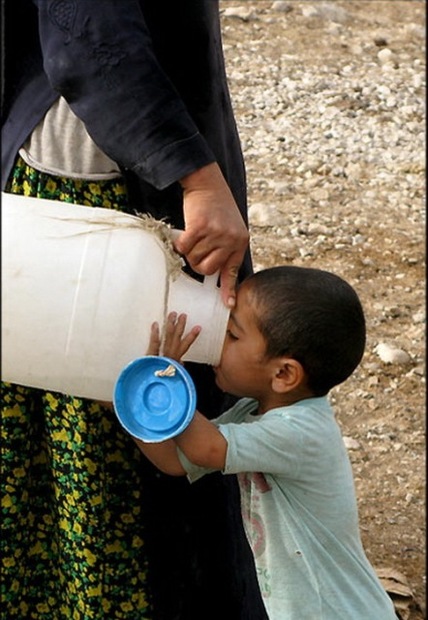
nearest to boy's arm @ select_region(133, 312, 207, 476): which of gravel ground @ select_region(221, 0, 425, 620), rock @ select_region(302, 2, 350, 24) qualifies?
gravel ground @ select_region(221, 0, 425, 620)

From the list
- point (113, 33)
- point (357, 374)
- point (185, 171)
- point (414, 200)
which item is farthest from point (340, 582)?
point (414, 200)

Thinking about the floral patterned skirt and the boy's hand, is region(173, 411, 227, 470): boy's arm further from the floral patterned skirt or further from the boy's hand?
the floral patterned skirt

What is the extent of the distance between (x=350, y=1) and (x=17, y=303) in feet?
18.0

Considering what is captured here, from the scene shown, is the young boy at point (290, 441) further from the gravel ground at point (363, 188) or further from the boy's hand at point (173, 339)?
the gravel ground at point (363, 188)

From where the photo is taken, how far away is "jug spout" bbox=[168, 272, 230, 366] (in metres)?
1.86

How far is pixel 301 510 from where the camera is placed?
2.00 meters

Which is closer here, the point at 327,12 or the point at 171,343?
the point at 171,343

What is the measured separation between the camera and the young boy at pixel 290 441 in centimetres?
190

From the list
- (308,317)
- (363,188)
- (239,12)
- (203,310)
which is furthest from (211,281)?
(239,12)

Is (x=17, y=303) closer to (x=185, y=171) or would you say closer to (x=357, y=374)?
(x=185, y=171)

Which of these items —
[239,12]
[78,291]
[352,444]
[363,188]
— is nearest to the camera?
[78,291]

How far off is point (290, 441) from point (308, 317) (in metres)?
0.19

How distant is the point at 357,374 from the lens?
12.7 feet

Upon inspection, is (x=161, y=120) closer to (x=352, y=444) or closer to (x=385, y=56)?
(x=352, y=444)
